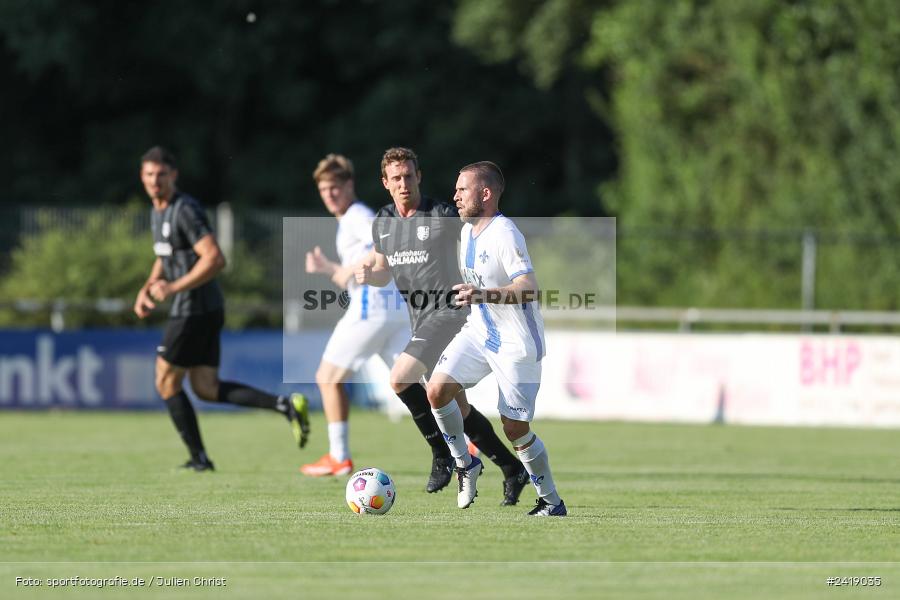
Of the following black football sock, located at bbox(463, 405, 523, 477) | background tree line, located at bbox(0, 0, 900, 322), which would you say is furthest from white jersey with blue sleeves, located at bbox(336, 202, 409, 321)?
background tree line, located at bbox(0, 0, 900, 322)

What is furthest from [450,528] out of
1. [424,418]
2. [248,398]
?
[248,398]

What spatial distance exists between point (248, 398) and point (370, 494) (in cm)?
373

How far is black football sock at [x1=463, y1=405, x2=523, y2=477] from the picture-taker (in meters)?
10.2

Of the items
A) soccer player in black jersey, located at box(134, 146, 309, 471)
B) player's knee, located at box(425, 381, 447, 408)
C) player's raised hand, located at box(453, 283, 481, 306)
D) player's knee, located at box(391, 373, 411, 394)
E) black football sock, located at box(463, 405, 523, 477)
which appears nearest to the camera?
player's raised hand, located at box(453, 283, 481, 306)

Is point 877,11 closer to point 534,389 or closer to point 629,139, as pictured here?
point 629,139

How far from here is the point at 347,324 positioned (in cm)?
1267

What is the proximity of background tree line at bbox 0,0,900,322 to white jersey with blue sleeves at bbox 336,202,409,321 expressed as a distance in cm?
1504

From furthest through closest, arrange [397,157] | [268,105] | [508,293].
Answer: [268,105], [397,157], [508,293]

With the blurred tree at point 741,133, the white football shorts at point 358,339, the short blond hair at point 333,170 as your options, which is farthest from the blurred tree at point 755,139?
the short blond hair at point 333,170

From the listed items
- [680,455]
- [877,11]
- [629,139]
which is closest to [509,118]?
[629,139]

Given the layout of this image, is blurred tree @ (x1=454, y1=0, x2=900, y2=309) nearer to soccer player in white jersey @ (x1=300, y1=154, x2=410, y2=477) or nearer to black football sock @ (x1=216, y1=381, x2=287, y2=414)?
soccer player in white jersey @ (x1=300, y1=154, x2=410, y2=477)

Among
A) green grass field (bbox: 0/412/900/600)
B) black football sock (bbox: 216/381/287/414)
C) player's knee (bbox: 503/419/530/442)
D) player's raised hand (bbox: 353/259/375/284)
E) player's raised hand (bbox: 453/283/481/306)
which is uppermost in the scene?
player's raised hand (bbox: 353/259/375/284)

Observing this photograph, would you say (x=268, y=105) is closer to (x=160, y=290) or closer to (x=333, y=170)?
(x=333, y=170)

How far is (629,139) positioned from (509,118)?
6.78 metres
